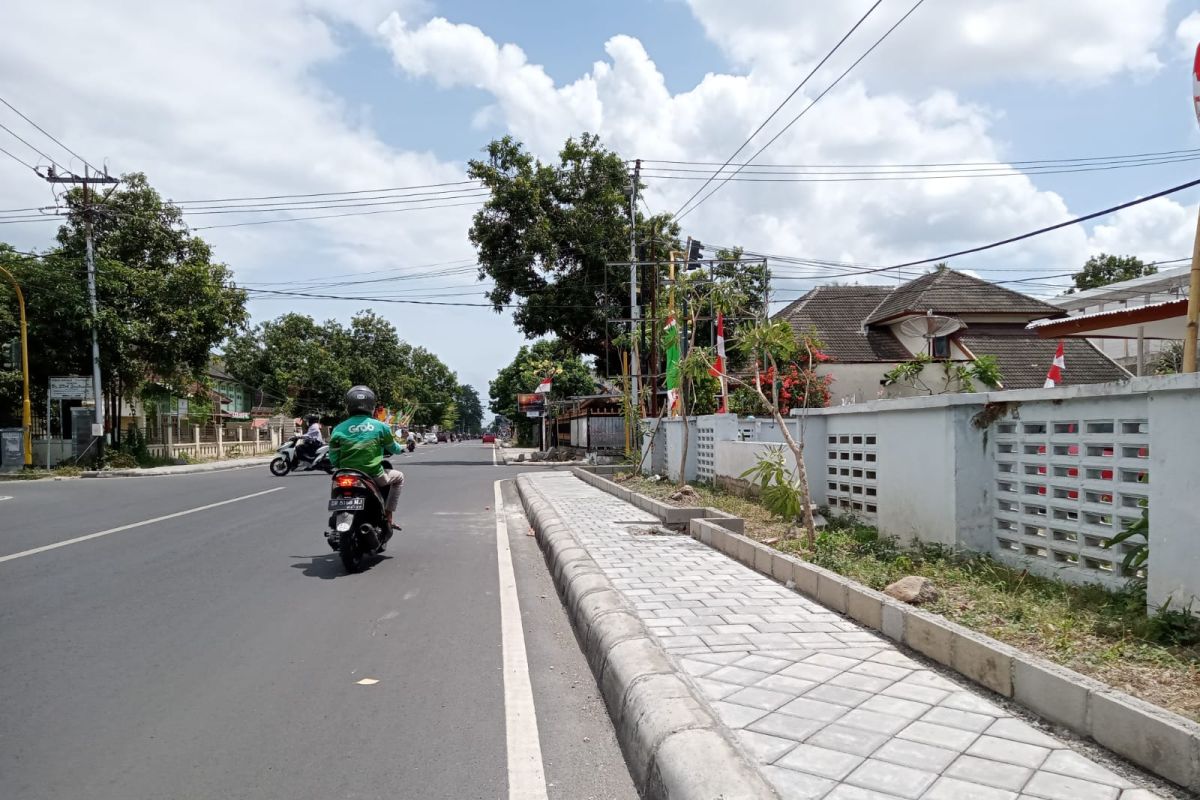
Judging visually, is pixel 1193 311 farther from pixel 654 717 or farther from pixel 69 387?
pixel 69 387

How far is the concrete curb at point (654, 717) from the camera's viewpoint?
2689mm

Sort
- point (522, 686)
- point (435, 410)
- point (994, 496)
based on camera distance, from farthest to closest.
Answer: point (435, 410), point (994, 496), point (522, 686)

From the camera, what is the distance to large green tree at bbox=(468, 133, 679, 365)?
3028 centimetres

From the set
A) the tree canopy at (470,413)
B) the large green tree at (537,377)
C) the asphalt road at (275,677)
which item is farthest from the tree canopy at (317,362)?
the tree canopy at (470,413)

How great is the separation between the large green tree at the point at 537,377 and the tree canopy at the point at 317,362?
10.1 meters

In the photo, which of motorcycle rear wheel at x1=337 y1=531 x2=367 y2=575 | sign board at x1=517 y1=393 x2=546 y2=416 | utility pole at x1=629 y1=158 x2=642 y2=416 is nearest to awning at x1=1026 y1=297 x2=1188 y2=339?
motorcycle rear wheel at x1=337 y1=531 x2=367 y2=575

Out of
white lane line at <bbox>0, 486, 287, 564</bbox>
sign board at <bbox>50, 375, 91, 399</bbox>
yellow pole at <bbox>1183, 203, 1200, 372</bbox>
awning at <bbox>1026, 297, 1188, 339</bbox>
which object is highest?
sign board at <bbox>50, 375, 91, 399</bbox>

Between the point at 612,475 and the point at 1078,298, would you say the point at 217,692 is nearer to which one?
the point at 612,475

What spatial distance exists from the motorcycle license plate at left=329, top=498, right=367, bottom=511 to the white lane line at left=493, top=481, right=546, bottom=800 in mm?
1606

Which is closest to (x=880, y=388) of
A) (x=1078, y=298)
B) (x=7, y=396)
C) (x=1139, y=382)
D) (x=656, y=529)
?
(x=1078, y=298)

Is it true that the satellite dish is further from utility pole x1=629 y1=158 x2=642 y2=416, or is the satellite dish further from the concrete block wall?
the concrete block wall

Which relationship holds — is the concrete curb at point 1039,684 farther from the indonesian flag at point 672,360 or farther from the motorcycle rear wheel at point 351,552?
the indonesian flag at point 672,360

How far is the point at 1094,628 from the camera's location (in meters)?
3.89

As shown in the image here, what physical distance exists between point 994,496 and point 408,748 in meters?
4.29
